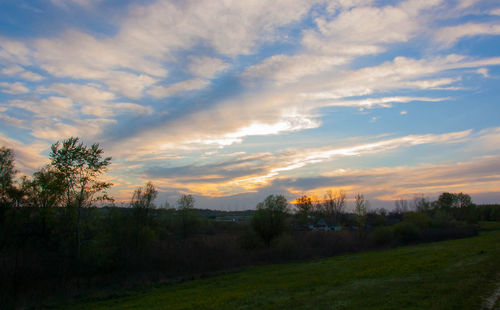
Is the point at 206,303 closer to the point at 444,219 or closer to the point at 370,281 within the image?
the point at 370,281

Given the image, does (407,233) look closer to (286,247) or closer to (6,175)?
(286,247)

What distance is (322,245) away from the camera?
51.9 metres

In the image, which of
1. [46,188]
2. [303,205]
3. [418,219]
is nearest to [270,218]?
[46,188]

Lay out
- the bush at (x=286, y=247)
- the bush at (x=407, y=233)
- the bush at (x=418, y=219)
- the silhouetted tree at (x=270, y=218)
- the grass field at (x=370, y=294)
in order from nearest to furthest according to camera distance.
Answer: the grass field at (x=370, y=294) → the bush at (x=286, y=247) → the silhouetted tree at (x=270, y=218) → the bush at (x=407, y=233) → the bush at (x=418, y=219)

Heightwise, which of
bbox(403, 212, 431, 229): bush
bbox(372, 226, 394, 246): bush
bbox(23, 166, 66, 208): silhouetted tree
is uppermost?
bbox(23, 166, 66, 208): silhouetted tree

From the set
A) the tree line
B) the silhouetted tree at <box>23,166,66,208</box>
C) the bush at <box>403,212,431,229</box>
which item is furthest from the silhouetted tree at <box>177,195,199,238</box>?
→ the bush at <box>403,212,431,229</box>

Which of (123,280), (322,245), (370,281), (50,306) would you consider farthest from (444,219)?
(50,306)

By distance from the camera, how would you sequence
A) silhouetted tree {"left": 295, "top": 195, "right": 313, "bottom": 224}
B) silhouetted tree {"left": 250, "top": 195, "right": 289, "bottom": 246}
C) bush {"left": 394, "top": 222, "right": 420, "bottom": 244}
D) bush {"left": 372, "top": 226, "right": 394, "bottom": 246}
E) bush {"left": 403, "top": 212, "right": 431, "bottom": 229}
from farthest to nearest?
silhouetted tree {"left": 295, "top": 195, "right": 313, "bottom": 224}
bush {"left": 403, "top": 212, "right": 431, "bottom": 229}
bush {"left": 394, "top": 222, "right": 420, "bottom": 244}
bush {"left": 372, "top": 226, "right": 394, "bottom": 246}
silhouetted tree {"left": 250, "top": 195, "right": 289, "bottom": 246}

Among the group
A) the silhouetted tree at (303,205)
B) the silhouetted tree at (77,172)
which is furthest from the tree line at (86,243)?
the silhouetted tree at (303,205)

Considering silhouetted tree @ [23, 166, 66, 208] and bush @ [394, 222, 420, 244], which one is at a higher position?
silhouetted tree @ [23, 166, 66, 208]

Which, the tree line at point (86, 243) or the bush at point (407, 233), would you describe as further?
the bush at point (407, 233)

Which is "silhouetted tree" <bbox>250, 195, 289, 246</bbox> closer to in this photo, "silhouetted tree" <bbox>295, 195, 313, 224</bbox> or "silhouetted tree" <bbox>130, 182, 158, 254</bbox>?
"silhouetted tree" <bbox>130, 182, 158, 254</bbox>

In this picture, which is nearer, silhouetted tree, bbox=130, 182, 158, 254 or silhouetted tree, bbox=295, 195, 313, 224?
silhouetted tree, bbox=130, 182, 158, 254

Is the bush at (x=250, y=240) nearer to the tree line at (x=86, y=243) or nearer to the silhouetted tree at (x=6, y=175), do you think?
the tree line at (x=86, y=243)
